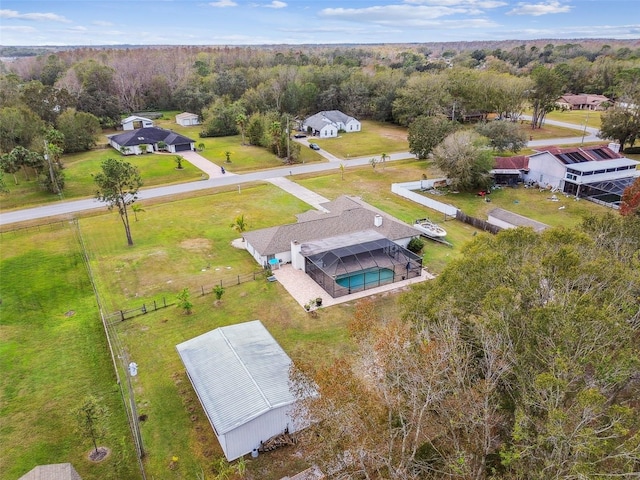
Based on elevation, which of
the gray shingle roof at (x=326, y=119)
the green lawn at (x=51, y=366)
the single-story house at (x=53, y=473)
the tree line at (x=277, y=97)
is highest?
the tree line at (x=277, y=97)

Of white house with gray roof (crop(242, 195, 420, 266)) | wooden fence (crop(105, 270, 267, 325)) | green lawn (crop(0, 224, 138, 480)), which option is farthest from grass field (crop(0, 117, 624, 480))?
white house with gray roof (crop(242, 195, 420, 266))

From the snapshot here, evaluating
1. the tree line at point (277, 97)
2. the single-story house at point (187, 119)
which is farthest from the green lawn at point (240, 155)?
the single-story house at point (187, 119)

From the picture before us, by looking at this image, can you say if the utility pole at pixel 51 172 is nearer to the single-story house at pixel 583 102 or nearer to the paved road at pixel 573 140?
the paved road at pixel 573 140

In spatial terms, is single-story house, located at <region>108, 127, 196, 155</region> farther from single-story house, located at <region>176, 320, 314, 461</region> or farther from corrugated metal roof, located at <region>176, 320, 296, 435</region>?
single-story house, located at <region>176, 320, 314, 461</region>

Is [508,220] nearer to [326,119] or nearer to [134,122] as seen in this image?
[326,119]

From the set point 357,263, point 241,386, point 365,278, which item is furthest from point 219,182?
point 241,386

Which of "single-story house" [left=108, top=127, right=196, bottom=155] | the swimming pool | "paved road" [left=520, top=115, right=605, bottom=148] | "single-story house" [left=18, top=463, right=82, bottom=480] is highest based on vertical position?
"single-story house" [left=108, top=127, right=196, bottom=155]

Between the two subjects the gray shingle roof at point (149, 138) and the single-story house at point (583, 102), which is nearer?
the gray shingle roof at point (149, 138)
